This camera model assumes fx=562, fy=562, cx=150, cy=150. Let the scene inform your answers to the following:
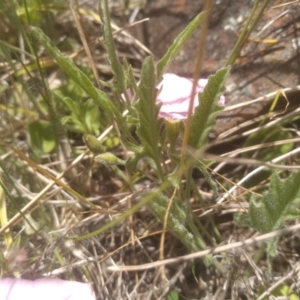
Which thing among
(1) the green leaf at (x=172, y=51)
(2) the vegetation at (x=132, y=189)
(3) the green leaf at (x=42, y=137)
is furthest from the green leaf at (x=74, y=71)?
(3) the green leaf at (x=42, y=137)

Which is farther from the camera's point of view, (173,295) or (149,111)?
(173,295)

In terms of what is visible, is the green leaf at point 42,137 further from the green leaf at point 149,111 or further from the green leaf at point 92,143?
the green leaf at point 149,111

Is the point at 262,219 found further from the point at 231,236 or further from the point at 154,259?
the point at 154,259

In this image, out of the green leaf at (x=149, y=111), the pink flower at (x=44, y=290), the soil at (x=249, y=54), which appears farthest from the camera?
the soil at (x=249, y=54)

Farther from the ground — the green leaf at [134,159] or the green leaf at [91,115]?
the green leaf at [134,159]

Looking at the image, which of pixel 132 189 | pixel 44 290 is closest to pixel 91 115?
pixel 132 189

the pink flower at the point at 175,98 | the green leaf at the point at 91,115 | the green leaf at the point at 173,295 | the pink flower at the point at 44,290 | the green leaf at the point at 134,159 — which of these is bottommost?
the green leaf at the point at 173,295

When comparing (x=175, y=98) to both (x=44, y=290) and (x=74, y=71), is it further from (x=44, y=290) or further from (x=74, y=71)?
(x=44, y=290)
